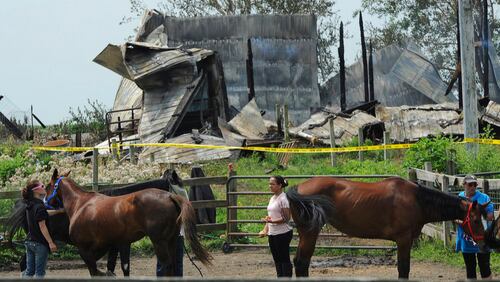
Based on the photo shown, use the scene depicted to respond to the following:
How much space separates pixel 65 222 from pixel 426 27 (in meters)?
47.1

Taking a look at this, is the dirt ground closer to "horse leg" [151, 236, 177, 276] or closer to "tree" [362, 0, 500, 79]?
"horse leg" [151, 236, 177, 276]

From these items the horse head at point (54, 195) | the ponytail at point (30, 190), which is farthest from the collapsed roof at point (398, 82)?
the ponytail at point (30, 190)

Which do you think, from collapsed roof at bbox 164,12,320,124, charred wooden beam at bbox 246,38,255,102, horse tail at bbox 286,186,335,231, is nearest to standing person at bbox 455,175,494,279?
horse tail at bbox 286,186,335,231

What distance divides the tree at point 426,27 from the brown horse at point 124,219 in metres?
44.5

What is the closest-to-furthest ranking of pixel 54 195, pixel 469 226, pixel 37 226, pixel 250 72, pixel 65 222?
pixel 469 226 < pixel 37 226 < pixel 54 195 < pixel 65 222 < pixel 250 72

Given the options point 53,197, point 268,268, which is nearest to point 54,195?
point 53,197

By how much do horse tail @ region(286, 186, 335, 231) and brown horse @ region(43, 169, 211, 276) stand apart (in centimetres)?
125

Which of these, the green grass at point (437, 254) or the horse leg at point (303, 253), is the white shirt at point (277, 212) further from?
the green grass at point (437, 254)

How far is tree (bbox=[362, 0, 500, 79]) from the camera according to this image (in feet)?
189

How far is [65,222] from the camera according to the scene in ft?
47.9

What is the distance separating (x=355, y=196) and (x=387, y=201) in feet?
1.36

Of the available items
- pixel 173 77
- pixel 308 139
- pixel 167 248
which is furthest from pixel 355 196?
pixel 173 77

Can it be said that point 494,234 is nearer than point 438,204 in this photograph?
Yes

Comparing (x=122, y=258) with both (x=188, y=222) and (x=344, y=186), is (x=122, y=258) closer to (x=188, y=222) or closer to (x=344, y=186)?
(x=188, y=222)
